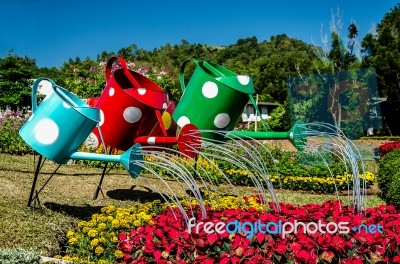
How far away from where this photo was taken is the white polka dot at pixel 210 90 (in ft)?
20.2

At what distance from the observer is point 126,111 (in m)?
6.08

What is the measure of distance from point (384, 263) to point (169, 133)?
3.54m

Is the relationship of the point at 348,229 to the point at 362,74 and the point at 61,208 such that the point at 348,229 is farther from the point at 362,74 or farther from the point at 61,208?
the point at 362,74

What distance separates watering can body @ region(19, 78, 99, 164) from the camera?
5.13 metres

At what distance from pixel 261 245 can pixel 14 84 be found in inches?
1232

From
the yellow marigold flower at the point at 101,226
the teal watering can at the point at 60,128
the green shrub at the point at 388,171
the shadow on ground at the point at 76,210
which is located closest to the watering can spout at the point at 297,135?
the teal watering can at the point at 60,128

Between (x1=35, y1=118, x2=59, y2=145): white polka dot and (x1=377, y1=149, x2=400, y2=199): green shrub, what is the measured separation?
578 cm

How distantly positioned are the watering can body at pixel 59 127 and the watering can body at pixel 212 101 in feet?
4.67

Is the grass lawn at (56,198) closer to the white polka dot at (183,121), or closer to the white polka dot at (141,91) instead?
the white polka dot at (183,121)

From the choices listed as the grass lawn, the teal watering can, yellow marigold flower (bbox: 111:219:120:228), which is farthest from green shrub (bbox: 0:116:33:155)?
yellow marigold flower (bbox: 111:219:120:228)

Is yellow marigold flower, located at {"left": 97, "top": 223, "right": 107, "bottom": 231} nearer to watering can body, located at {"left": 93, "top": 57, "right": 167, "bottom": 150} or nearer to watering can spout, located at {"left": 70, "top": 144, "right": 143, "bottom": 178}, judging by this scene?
watering can spout, located at {"left": 70, "top": 144, "right": 143, "bottom": 178}

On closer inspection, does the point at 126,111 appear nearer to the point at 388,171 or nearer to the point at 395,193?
the point at 395,193

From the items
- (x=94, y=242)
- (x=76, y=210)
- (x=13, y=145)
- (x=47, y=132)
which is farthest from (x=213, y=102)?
(x=13, y=145)

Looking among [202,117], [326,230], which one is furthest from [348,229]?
[202,117]
